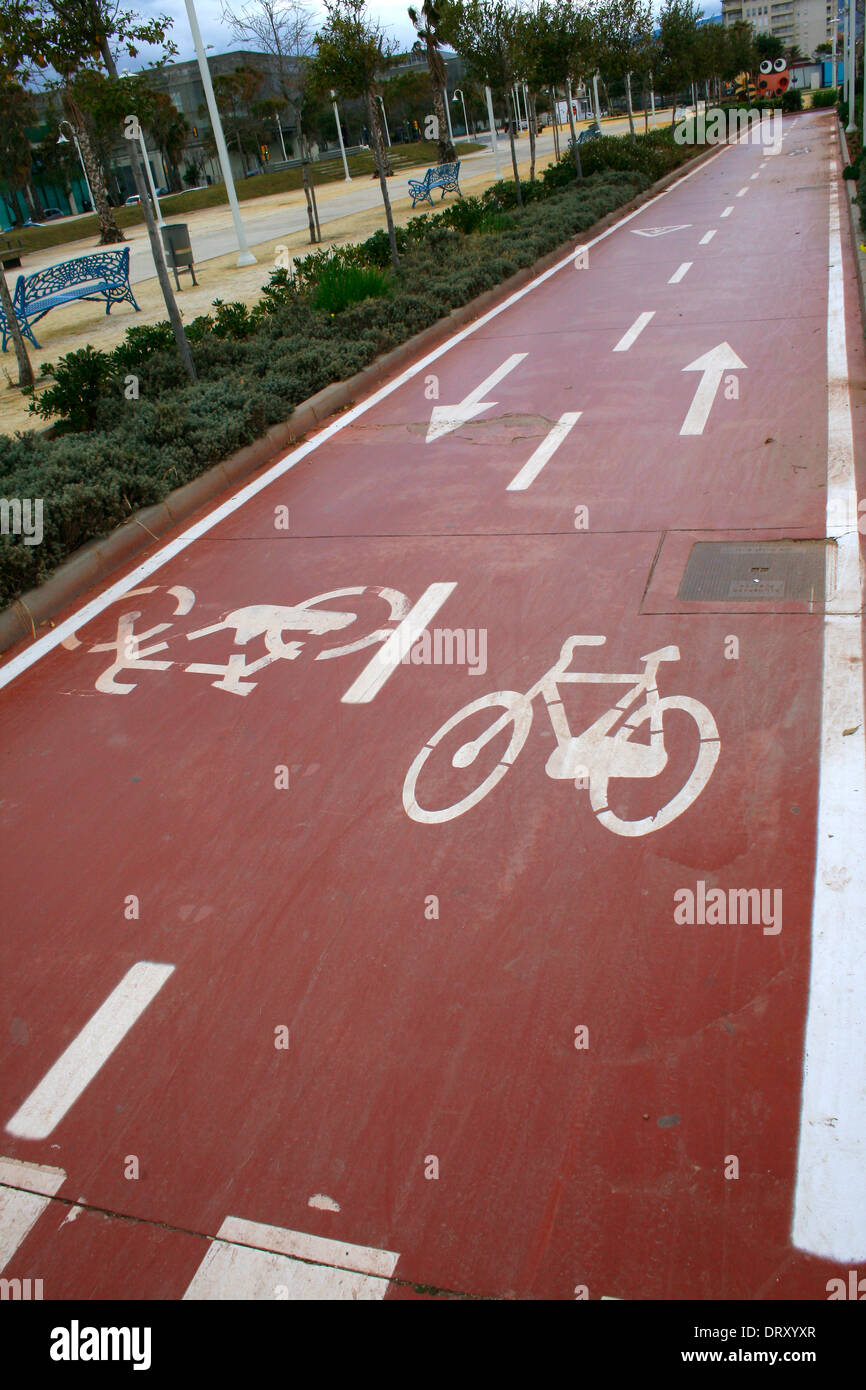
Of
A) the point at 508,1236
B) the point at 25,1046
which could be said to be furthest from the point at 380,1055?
the point at 25,1046

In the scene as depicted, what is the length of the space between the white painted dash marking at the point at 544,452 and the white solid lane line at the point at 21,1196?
5.59m

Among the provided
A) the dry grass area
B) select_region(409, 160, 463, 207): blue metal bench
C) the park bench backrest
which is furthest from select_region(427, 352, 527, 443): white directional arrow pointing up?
select_region(409, 160, 463, 207): blue metal bench

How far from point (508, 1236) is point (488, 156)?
56.5 m

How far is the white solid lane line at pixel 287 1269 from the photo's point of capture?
99.0 inches

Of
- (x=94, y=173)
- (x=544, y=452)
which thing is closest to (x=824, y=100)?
(x=94, y=173)

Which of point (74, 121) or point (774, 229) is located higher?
point (74, 121)

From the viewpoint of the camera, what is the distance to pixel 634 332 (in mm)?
11805

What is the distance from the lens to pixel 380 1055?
3.11 m

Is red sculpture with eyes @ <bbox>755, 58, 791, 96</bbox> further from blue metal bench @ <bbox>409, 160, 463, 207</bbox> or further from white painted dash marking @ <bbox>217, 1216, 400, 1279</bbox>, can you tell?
white painted dash marking @ <bbox>217, 1216, 400, 1279</bbox>

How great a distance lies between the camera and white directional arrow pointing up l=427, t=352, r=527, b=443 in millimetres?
9219

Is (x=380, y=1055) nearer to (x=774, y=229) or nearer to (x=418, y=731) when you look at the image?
(x=418, y=731)

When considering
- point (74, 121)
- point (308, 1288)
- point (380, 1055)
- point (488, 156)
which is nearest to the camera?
point (308, 1288)

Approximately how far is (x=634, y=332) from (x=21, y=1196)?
11.1 meters

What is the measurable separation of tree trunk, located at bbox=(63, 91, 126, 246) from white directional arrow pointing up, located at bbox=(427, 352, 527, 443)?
1918 centimetres
